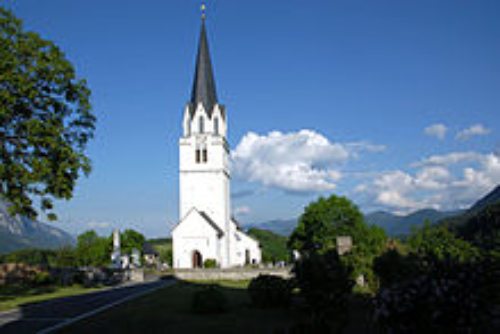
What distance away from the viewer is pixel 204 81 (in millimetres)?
59594

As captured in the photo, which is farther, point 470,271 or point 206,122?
point 206,122

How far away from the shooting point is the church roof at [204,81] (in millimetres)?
58938

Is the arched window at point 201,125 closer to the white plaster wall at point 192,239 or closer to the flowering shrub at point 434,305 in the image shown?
the white plaster wall at point 192,239

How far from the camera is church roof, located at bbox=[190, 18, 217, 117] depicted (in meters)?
58.9

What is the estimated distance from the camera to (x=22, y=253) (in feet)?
407

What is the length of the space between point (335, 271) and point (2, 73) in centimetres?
1482

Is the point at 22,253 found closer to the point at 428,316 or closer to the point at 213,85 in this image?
the point at 213,85

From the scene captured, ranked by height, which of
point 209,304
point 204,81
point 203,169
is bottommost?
point 209,304

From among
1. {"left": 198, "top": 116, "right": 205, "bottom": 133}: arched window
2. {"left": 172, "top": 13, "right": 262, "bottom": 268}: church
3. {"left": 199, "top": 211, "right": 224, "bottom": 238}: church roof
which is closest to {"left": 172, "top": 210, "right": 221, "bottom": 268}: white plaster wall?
{"left": 172, "top": 13, "right": 262, "bottom": 268}: church

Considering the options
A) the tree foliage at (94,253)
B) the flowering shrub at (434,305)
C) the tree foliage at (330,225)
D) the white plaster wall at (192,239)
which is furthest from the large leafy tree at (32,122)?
the tree foliage at (94,253)

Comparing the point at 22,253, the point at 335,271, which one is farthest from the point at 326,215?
the point at 22,253

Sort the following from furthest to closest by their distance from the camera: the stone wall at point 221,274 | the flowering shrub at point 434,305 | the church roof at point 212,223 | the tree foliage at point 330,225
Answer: the tree foliage at point 330,225 → the church roof at point 212,223 → the stone wall at point 221,274 → the flowering shrub at point 434,305

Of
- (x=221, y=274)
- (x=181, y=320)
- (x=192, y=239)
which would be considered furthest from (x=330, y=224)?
(x=181, y=320)

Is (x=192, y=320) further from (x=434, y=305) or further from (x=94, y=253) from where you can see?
(x=94, y=253)
